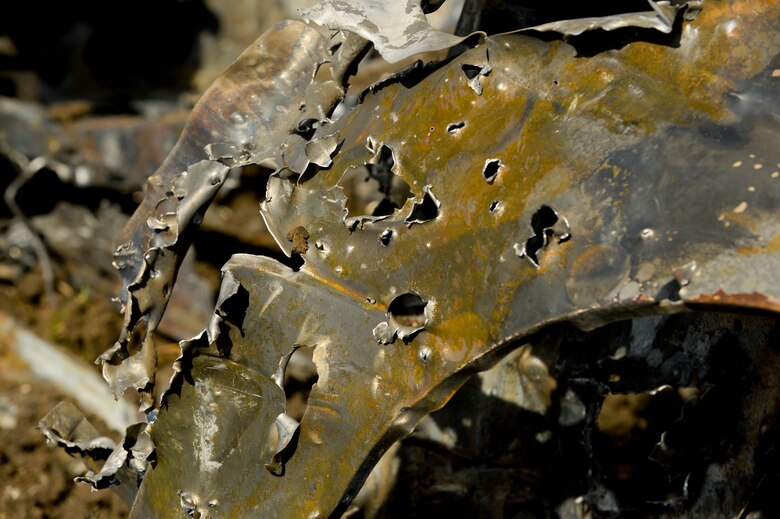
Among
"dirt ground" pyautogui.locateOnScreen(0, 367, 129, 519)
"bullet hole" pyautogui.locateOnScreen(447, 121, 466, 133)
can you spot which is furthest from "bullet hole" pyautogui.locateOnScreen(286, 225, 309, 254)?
"dirt ground" pyautogui.locateOnScreen(0, 367, 129, 519)

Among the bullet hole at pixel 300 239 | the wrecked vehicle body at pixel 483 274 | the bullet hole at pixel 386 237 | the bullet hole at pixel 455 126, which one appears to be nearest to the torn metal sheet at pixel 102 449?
the wrecked vehicle body at pixel 483 274

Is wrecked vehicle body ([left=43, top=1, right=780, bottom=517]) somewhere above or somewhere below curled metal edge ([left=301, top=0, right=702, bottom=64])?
below

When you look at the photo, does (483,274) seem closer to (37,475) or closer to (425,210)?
(425,210)

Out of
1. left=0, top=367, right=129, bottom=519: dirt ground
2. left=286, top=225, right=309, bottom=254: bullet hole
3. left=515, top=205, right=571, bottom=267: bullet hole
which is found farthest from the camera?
left=0, top=367, right=129, bottom=519: dirt ground

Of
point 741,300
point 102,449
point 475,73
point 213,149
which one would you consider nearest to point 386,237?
point 475,73

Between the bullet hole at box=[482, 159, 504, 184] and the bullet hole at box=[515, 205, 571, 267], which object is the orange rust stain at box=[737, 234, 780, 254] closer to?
the bullet hole at box=[515, 205, 571, 267]

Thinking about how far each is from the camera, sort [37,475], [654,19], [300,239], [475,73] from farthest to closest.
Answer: [37,475] < [300,239] < [475,73] < [654,19]

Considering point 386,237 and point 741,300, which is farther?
point 386,237

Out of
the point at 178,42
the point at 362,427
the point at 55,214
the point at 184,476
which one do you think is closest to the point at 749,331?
the point at 362,427
